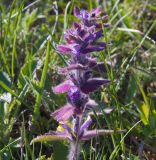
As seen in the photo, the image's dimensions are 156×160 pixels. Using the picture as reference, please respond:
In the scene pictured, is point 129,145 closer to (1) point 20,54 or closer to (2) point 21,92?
(2) point 21,92

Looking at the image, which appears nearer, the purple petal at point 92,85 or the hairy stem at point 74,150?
the purple petal at point 92,85

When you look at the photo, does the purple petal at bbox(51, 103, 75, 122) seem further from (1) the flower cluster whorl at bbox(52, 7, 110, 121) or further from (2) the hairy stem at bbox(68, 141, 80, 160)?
(2) the hairy stem at bbox(68, 141, 80, 160)

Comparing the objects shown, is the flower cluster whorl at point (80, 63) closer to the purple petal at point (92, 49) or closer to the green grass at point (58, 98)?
the purple petal at point (92, 49)

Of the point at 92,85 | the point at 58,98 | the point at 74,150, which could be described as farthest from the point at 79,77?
the point at 58,98

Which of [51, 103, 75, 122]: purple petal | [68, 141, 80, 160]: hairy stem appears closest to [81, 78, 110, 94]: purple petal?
[51, 103, 75, 122]: purple petal

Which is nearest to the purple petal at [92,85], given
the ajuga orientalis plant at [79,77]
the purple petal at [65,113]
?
the ajuga orientalis plant at [79,77]

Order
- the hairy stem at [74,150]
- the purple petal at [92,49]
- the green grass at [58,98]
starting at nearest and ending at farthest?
the purple petal at [92,49] < the hairy stem at [74,150] < the green grass at [58,98]

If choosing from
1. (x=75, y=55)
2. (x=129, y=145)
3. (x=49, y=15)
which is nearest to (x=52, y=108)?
(x=129, y=145)

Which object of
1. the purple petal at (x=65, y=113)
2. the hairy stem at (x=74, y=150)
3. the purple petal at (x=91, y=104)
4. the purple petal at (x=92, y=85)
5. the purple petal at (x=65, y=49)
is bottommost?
the hairy stem at (x=74, y=150)
